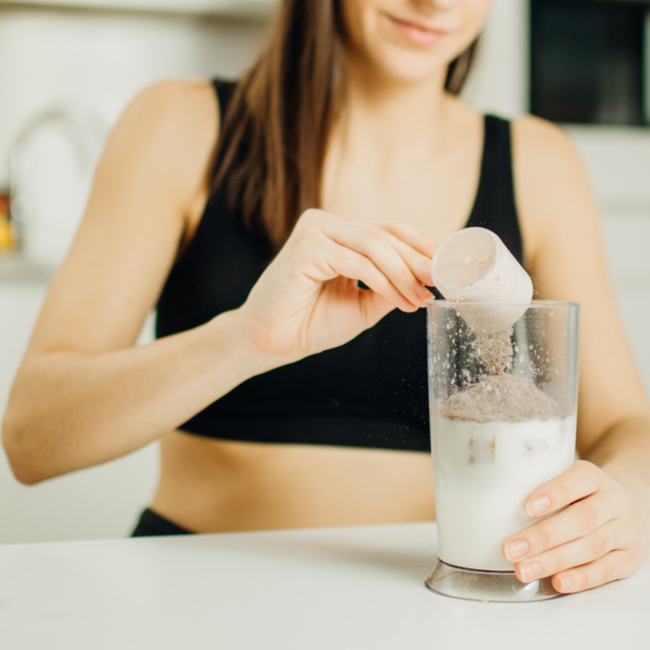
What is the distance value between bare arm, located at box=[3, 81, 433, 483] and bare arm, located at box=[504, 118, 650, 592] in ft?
0.64

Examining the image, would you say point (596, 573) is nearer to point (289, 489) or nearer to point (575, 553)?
point (575, 553)

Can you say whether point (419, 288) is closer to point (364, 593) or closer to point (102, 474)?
point (364, 593)

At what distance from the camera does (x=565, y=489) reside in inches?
20.0

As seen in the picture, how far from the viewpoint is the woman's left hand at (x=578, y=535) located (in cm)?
50

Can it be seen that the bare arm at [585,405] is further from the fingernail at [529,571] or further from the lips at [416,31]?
the lips at [416,31]

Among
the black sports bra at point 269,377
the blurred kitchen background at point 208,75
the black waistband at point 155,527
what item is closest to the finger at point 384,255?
the black sports bra at point 269,377

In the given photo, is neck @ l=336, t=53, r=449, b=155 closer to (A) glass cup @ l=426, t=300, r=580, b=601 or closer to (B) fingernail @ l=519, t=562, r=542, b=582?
(A) glass cup @ l=426, t=300, r=580, b=601

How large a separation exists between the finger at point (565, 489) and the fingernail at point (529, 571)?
34mm

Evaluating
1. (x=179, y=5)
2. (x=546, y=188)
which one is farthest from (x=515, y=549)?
(x=179, y=5)

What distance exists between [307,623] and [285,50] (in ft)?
2.49

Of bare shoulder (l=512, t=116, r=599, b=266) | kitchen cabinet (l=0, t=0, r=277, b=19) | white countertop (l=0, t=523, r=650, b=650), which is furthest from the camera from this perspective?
kitchen cabinet (l=0, t=0, r=277, b=19)

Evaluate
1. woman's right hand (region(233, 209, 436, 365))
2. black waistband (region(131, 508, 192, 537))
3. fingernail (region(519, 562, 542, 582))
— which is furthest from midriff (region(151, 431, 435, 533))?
fingernail (region(519, 562, 542, 582))

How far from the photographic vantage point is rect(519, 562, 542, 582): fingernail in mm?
497

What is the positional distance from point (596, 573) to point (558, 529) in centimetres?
6
